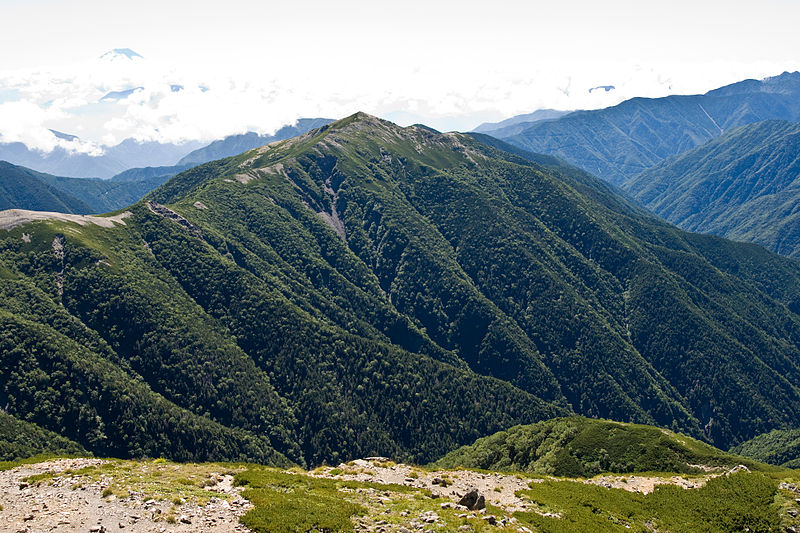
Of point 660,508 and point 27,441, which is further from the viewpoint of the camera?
point 27,441

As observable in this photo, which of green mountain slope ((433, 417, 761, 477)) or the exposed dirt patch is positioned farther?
green mountain slope ((433, 417, 761, 477))

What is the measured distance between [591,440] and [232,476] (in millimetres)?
95407

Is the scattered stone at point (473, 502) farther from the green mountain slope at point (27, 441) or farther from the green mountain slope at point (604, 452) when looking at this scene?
the green mountain slope at point (27, 441)

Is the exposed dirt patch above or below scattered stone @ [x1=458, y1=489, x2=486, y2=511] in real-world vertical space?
above

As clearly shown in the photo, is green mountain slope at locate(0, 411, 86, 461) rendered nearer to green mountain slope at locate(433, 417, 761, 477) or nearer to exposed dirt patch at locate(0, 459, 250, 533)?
exposed dirt patch at locate(0, 459, 250, 533)

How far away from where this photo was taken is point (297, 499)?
45.4m

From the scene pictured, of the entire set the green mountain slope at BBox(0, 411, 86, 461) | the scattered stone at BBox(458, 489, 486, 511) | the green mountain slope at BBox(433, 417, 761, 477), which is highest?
the scattered stone at BBox(458, 489, 486, 511)

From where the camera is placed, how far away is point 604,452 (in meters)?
110

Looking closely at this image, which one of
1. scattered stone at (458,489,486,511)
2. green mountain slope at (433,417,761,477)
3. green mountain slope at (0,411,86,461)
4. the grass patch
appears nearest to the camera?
scattered stone at (458,489,486,511)

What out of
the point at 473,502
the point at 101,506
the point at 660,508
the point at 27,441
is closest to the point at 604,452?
the point at 660,508

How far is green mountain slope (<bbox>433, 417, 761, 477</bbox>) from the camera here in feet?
326

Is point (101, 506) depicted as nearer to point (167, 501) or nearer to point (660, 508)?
point (167, 501)

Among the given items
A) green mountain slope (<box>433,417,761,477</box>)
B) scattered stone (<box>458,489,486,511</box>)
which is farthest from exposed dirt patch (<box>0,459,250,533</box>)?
green mountain slope (<box>433,417,761,477</box>)

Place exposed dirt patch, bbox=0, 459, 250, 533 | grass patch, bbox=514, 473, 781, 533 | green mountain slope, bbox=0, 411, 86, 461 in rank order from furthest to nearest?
1. green mountain slope, bbox=0, 411, 86, 461
2. grass patch, bbox=514, 473, 781, 533
3. exposed dirt patch, bbox=0, 459, 250, 533
